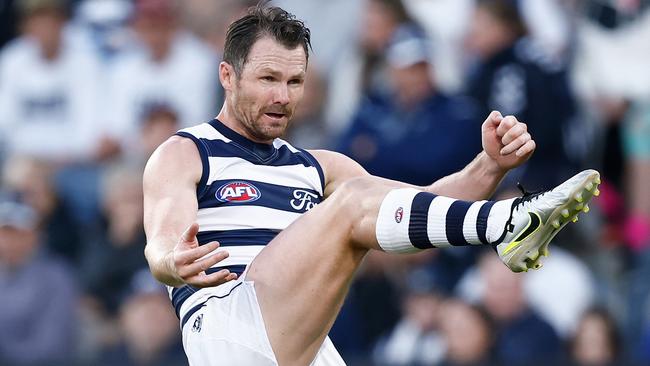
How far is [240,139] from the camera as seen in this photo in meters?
5.83

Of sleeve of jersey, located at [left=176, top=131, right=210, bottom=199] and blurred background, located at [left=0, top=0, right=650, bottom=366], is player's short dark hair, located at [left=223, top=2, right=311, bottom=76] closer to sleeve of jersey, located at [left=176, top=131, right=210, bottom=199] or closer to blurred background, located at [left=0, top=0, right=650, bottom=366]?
sleeve of jersey, located at [left=176, top=131, right=210, bottom=199]

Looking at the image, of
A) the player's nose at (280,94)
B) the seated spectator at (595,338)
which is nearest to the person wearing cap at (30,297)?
the seated spectator at (595,338)

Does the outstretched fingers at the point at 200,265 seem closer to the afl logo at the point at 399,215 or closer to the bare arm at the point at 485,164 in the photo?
the afl logo at the point at 399,215

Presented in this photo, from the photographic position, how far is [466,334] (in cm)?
862

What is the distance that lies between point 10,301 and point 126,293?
0.88 meters

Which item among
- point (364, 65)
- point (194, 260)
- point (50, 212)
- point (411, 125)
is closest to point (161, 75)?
point (50, 212)

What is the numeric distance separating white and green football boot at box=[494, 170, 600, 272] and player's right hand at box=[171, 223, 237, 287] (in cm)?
109

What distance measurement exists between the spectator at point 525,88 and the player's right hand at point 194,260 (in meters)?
4.40

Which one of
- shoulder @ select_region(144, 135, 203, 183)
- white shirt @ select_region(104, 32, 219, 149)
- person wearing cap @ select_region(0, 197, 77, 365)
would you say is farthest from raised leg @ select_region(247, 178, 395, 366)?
white shirt @ select_region(104, 32, 219, 149)

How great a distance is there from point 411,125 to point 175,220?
412 cm

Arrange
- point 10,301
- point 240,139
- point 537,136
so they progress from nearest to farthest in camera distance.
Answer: point 240,139
point 537,136
point 10,301

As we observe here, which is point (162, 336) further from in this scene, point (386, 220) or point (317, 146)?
point (386, 220)

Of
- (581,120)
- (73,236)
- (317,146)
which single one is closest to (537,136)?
(581,120)

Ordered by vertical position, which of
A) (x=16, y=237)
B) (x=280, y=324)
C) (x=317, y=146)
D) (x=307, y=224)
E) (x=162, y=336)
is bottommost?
(x=162, y=336)
